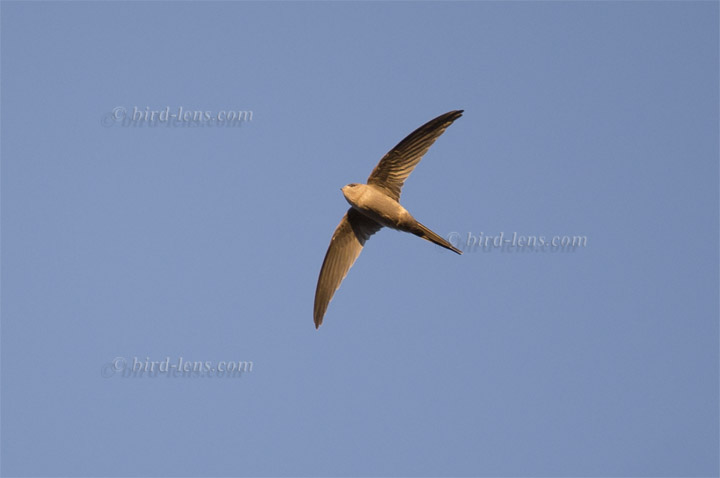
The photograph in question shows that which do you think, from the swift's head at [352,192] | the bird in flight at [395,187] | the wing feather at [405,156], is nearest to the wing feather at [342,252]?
the bird in flight at [395,187]

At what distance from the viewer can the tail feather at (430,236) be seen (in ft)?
36.8

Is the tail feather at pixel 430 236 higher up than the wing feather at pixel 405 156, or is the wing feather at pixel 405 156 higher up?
the wing feather at pixel 405 156

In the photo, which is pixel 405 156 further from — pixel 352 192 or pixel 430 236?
pixel 430 236

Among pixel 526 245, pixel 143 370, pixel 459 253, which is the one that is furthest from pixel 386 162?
pixel 143 370

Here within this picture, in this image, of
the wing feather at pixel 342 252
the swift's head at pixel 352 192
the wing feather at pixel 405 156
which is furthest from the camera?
the wing feather at pixel 342 252

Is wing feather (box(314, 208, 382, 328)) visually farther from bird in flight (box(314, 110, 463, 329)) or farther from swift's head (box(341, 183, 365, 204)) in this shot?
swift's head (box(341, 183, 365, 204))

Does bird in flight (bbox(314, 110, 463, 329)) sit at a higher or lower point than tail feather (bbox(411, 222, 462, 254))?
higher

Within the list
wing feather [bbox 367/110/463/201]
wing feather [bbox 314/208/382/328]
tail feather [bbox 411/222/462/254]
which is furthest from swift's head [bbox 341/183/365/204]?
tail feather [bbox 411/222/462/254]

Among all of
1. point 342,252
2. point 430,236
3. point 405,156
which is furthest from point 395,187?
point 342,252

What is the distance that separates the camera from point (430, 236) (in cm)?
1130

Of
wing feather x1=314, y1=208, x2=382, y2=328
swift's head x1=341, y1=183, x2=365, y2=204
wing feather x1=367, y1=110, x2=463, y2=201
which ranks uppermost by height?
wing feather x1=367, y1=110, x2=463, y2=201

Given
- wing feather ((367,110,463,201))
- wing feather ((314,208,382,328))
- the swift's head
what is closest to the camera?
wing feather ((367,110,463,201))

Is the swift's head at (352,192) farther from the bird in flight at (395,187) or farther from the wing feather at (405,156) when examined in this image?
the wing feather at (405,156)

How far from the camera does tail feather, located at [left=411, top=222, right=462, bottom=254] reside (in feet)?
36.8
